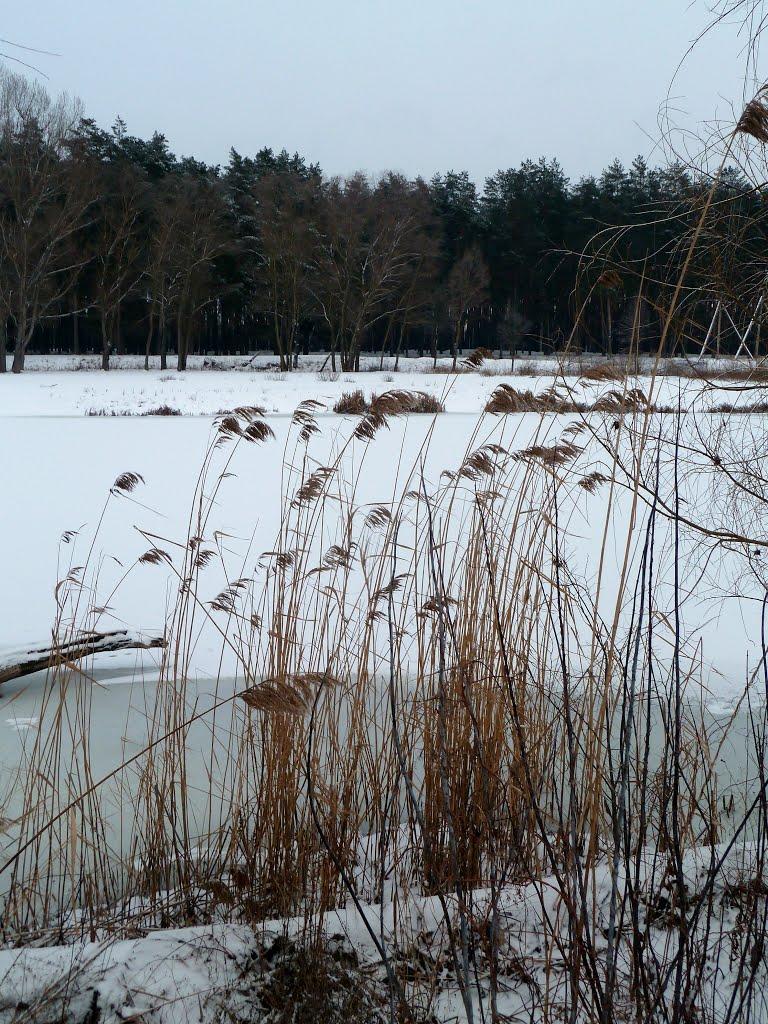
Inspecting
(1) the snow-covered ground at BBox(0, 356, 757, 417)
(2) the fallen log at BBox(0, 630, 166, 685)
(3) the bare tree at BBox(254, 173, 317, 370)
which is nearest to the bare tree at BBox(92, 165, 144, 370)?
(1) the snow-covered ground at BBox(0, 356, 757, 417)

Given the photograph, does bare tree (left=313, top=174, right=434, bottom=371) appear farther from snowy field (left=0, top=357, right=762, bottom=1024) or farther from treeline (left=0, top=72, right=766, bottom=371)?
snowy field (left=0, top=357, right=762, bottom=1024)

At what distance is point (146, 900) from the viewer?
217 centimetres

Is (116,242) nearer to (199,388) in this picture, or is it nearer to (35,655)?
(199,388)

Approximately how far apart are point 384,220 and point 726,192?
29617 millimetres

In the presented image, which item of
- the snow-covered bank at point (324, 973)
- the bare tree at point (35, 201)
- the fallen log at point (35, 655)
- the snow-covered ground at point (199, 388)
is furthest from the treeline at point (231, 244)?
the snow-covered bank at point (324, 973)

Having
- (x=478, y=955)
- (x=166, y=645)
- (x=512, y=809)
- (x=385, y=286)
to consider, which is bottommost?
(x=478, y=955)

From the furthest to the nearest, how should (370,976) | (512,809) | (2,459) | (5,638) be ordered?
1. (2,459)
2. (5,638)
3. (512,809)
4. (370,976)

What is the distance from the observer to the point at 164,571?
5.60 meters

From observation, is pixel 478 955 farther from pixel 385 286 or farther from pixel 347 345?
pixel 347 345

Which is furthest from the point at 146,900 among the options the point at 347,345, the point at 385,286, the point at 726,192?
the point at 347,345

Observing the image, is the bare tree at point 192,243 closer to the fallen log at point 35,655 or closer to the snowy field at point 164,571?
the snowy field at point 164,571

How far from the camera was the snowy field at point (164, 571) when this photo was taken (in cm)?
157

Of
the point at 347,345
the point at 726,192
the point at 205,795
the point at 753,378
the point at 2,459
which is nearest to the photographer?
the point at 726,192

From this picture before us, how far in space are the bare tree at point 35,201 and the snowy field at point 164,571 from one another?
16089mm
